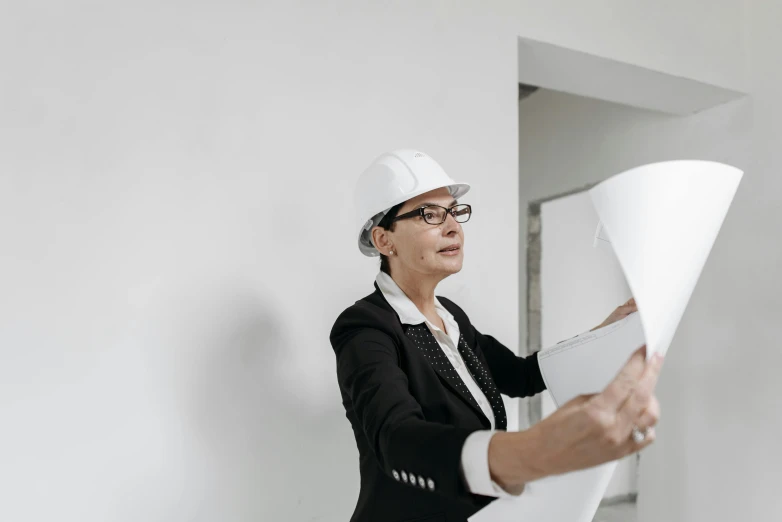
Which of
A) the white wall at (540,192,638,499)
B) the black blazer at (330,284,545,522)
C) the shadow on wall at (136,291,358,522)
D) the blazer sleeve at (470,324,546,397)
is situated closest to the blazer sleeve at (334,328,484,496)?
the black blazer at (330,284,545,522)

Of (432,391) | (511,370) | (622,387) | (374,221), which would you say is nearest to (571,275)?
(511,370)

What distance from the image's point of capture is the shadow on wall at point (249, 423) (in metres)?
1.85

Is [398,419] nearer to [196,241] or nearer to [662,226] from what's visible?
[662,226]

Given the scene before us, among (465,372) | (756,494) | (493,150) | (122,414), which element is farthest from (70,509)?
(756,494)

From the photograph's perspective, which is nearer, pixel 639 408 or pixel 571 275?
pixel 639 408

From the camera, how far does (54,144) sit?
5.77 ft

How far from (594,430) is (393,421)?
0.35 meters

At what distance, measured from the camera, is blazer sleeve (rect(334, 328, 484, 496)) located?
35.9 inches

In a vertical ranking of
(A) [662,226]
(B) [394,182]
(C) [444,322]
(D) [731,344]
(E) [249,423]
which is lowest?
(E) [249,423]

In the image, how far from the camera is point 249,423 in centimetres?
192

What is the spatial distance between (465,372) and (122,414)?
95cm

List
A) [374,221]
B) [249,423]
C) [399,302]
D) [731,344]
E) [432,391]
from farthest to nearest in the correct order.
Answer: [731,344]
[249,423]
[374,221]
[399,302]
[432,391]

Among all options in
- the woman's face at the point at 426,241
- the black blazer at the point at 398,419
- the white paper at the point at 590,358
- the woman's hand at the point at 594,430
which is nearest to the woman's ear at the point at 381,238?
the woman's face at the point at 426,241

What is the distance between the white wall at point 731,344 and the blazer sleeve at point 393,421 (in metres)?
2.32
